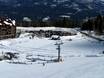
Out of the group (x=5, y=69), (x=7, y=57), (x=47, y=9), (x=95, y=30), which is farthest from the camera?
(x=47, y=9)

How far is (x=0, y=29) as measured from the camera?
50000 millimetres

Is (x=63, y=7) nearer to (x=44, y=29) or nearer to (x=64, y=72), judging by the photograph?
(x=44, y=29)

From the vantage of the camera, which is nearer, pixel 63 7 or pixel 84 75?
pixel 84 75

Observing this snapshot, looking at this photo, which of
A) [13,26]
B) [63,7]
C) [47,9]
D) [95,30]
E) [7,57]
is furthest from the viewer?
[63,7]

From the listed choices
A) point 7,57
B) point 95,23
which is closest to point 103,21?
point 95,23

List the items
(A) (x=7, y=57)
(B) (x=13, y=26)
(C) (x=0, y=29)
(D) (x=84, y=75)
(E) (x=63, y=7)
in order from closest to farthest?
(D) (x=84, y=75) < (A) (x=7, y=57) < (C) (x=0, y=29) < (B) (x=13, y=26) < (E) (x=63, y=7)

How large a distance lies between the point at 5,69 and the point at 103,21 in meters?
49.0

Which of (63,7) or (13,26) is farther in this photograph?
(63,7)

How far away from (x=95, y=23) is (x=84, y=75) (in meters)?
51.7

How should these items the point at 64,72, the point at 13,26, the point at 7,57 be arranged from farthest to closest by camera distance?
1. the point at 13,26
2. the point at 7,57
3. the point at 64,72

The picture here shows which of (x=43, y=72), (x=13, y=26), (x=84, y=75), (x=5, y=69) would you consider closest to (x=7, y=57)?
(x=5, y=69)

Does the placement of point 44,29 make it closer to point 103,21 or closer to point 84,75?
point 103,21

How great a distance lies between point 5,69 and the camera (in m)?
18.2

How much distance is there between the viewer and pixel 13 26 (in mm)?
54250
